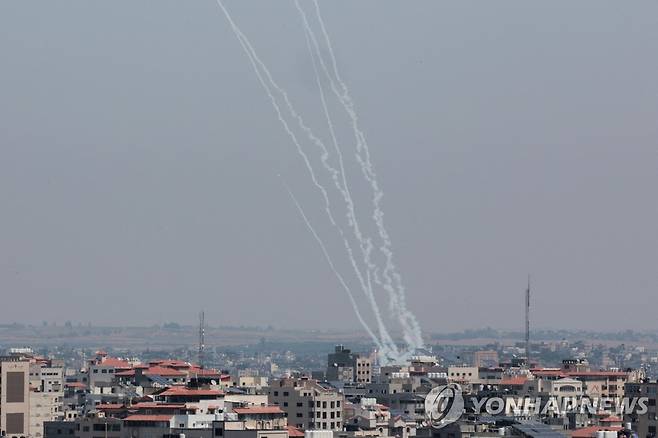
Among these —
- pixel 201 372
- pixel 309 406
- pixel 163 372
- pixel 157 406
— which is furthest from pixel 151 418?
pixel 163 372

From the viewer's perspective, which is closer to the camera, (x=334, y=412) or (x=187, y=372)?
(x=334, y=412)

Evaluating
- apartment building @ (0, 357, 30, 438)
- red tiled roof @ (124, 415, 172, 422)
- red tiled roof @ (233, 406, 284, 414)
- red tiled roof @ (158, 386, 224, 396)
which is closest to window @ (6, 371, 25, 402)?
apartment building @ (0, 357, 30, 438)

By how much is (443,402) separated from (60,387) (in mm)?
58022

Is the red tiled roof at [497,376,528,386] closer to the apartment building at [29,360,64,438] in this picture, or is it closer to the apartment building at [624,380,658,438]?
the apartment building at [29,360,64,438]

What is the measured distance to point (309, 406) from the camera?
153 meters

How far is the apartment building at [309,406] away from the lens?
15062 cm

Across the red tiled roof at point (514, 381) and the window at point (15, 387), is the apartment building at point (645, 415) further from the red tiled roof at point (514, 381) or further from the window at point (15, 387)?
the red tiled roof at point (514, 381)

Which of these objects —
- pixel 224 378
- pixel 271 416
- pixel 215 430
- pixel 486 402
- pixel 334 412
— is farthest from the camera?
pixel 224 378

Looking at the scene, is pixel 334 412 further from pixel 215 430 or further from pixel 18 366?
pixel 215 430

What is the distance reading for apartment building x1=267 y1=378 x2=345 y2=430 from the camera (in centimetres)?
15062

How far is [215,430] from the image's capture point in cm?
11831

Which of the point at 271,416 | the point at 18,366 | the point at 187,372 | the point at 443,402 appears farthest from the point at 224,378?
the point at 271,416

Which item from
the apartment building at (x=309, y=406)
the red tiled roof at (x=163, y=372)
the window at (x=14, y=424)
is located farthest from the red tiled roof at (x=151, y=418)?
the red tiled roof at (x=163, y=372)

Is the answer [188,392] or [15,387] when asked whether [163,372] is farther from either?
[188,392]
